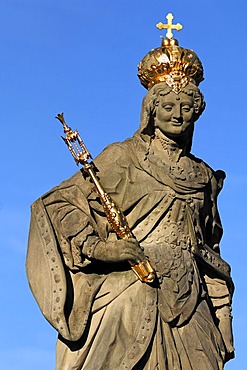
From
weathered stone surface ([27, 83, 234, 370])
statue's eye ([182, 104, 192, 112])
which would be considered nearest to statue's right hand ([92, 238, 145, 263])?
weathered stone surface ([27, 83, 234, 370])

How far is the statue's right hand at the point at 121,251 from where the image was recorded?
13398 mm

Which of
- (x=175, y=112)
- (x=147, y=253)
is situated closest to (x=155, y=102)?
(x=175, y=112)

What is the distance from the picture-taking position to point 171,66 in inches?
553

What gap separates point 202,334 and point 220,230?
4.48 feet

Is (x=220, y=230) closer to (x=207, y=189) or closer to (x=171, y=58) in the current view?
(x=207, y=189)

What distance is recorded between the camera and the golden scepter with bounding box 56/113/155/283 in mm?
13430

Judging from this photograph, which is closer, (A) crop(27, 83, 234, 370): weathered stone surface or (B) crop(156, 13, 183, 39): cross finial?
(A) crop(27, 83, 234, 370): weathered stone surface

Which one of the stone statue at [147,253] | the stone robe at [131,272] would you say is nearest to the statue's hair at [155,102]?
the stone statue at [147,253]

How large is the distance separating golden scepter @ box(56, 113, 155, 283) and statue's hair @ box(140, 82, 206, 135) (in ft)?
2.25

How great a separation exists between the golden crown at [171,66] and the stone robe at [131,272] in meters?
0.62

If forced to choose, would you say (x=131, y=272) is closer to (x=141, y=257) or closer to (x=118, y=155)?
(x=141, y=257)

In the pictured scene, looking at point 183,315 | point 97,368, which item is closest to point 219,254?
point 183,315

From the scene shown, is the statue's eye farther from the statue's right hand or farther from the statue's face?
the statue's right hand

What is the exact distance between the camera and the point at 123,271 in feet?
Result: 44.7
